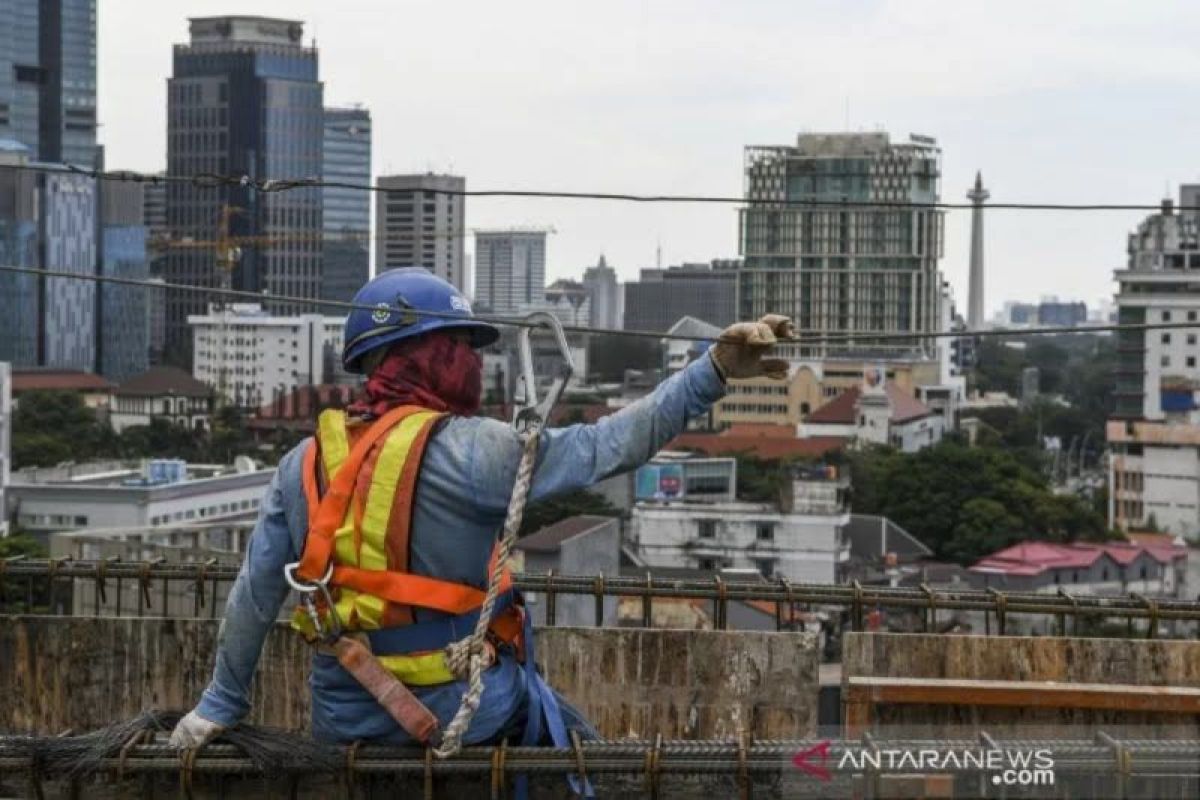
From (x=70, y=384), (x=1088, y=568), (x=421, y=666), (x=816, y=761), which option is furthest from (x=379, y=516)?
(x=70, y=384)

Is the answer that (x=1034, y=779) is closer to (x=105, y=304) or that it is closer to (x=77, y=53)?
(x=105, y=304)

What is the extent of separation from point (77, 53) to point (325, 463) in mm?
166742

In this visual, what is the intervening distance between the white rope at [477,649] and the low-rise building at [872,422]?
3877 inches

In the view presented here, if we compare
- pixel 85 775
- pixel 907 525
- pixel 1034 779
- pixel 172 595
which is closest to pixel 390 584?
pixel 85 775

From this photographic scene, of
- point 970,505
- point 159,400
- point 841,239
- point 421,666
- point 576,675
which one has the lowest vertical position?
point 970,505

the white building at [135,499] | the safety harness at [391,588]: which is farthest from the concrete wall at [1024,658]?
the white building at [135,499]

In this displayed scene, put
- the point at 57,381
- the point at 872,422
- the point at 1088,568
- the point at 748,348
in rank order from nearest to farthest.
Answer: the point at 748,348
the point at 1088,568
the point at 872,422
the point at 57,381

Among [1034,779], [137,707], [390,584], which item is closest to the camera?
[1034,779]

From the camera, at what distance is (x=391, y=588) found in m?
7.18

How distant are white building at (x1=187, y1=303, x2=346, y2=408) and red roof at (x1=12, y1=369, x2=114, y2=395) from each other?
1340 cm

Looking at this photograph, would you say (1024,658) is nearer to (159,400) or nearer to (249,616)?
(249,616)

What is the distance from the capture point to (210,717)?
745cm

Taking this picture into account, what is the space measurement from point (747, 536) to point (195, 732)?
5702 centimetres

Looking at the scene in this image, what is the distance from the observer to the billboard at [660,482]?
241ft
